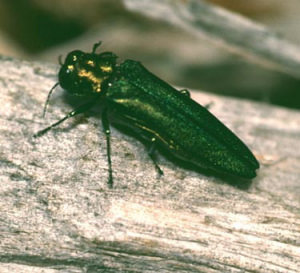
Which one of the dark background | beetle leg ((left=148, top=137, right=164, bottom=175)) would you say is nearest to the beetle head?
beetle leg ((left=148, top=137, right=164, bottom=175))

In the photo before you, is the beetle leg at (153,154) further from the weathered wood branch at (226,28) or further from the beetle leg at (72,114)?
the weathered wood branch at (226,28)

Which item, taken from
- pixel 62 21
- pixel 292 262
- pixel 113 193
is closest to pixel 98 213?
pixel 113 193

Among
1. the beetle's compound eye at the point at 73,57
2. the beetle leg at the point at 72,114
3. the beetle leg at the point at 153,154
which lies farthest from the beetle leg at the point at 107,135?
the beetle's compound eye at the point at 73,57

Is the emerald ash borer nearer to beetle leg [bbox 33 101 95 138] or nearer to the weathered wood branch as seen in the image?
beetle leg [bbox 33 101 95 138]

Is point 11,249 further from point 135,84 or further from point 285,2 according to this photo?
point 285,2

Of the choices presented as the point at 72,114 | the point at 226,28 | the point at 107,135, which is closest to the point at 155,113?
the point at 107,135
